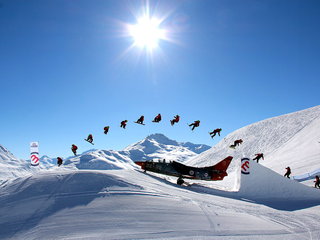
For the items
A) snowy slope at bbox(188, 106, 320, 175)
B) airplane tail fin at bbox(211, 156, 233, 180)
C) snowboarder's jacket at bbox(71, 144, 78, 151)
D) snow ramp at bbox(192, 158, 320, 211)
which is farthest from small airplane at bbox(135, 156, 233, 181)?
snowy slope at bbox(188, 106, 320, 175)

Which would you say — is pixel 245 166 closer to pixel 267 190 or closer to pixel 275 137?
pixel 267 190

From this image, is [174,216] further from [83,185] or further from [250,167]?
[250,167]

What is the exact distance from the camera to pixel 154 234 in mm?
9195

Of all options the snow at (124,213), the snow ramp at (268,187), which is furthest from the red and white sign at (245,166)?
the snow at (124,213)

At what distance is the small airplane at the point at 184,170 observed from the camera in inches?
915

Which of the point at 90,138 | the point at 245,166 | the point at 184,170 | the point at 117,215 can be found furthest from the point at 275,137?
the point at 117,215

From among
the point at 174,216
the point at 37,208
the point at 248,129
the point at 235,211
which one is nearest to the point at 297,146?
the point at 248,129

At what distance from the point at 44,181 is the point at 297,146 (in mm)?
47612

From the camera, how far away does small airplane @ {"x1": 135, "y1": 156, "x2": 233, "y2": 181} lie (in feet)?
76.2

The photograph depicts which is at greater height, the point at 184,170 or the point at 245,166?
the point at 245,166

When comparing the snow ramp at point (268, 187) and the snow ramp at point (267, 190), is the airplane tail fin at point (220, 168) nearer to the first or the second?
the snow ramp at point (267, 190)

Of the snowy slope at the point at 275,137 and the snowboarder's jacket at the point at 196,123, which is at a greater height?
the snowy slope at the point at 275,137

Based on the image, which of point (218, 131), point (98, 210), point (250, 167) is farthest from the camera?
point (218, 131)

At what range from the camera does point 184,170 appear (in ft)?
76.3
